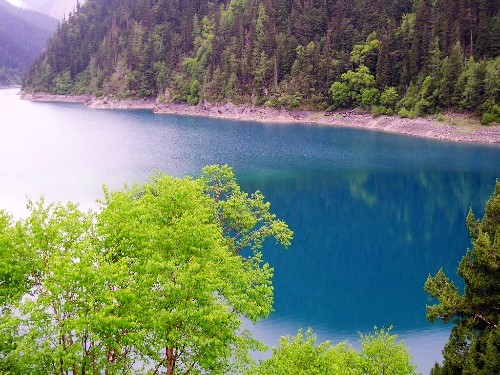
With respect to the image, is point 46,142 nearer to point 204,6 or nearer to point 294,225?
point 294,225

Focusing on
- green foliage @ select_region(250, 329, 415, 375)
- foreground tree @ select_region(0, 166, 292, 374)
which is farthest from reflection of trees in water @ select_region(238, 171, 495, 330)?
foreground tree @ select_region(0, 166, 292, 374)

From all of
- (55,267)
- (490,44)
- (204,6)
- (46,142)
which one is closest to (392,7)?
(490,44)

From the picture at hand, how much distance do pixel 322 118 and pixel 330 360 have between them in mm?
104145

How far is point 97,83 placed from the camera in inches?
6978

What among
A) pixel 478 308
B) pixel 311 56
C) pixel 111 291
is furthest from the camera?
pixel 311 56

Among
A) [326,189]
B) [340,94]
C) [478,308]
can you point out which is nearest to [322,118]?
[340,94]

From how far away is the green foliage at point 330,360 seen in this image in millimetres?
16297

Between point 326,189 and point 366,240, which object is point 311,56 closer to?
point 326,189

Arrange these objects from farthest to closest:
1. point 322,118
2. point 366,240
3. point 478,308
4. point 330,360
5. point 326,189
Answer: point 322,118, point 326,189, point 366,240, point 478,308, point 330,360

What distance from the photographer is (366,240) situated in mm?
43625

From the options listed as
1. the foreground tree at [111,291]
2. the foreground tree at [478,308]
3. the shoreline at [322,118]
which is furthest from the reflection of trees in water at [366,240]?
the shoreline at [322,118]

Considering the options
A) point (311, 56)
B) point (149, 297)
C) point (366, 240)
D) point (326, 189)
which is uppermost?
point (311, 56)

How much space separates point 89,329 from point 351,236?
3413 centimetres

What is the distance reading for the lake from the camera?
31.5 metres
